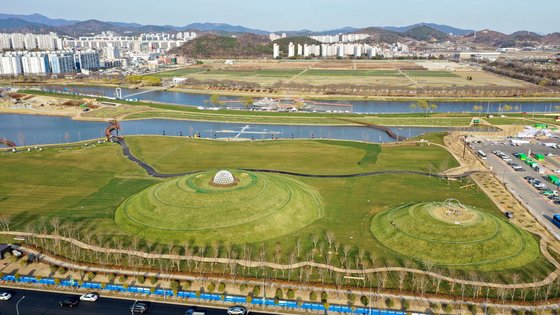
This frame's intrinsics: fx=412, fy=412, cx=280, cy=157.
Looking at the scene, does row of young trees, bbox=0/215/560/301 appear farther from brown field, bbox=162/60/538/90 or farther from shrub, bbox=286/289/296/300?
brown field, bbox=162/60/538/90

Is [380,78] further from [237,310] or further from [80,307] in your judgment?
[80,307]

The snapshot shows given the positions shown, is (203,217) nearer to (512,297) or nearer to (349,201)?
(349,201)

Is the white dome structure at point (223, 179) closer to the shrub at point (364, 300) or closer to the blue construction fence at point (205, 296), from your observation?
the blue construction fence at point (205, 296)

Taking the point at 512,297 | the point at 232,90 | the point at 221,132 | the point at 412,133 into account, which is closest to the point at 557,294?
the point at 512,297

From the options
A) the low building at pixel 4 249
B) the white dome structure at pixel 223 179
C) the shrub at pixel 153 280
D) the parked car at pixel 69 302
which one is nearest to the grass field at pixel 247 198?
the white dome structure at pixel 223 179

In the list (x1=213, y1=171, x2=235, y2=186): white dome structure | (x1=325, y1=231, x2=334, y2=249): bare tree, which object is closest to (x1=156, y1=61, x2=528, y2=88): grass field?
(x1=213, y1=171, x2=235, y2=186): white dome structure

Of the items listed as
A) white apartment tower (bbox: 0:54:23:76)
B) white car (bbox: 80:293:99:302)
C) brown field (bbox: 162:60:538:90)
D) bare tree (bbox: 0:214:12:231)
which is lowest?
white car (bbox: 80:293:99:302)
